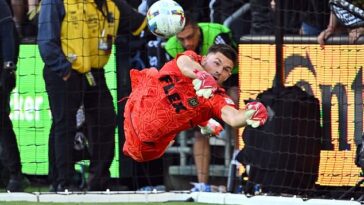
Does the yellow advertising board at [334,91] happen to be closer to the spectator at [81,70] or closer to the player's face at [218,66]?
the spectator at [81,70]

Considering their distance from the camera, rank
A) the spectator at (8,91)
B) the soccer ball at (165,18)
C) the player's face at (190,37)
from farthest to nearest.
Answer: the spectator at (8,91) → the player's face at (190,37) → the soccer ball at (165,18)

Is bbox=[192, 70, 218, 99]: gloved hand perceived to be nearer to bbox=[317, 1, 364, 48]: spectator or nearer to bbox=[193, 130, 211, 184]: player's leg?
bbox=[317, 1, 364, 48]: spectator

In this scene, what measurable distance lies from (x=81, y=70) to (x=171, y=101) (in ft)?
8.92

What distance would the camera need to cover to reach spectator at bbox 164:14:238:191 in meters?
12.1

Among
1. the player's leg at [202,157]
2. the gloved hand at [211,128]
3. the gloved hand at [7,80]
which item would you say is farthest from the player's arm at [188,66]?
the gloved hand at [7,80]

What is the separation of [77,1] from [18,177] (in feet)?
6.55

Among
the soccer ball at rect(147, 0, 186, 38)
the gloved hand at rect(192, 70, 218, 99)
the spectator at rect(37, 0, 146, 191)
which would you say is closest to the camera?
the gloved hand at rect(192, 70, 218, 99)

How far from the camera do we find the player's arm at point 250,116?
27.7 ft

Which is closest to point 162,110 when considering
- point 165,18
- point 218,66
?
point 218,66

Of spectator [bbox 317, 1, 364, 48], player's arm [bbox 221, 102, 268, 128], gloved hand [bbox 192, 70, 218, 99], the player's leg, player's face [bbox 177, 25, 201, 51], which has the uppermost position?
spectator [bbox 317, 1, 364, 48]

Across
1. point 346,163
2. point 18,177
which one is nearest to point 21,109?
point 18,177

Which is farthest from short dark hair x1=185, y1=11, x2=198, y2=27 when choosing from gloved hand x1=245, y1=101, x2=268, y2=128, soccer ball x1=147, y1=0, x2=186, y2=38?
gloved hand x1=245, y1=101, x2=268, y2=128

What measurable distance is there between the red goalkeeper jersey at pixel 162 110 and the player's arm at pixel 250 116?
597 mm

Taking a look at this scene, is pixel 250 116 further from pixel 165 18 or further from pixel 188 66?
pixel 165 18
